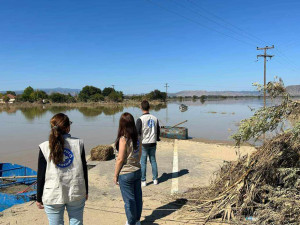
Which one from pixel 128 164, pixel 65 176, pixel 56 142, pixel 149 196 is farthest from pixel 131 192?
pixel 149 196

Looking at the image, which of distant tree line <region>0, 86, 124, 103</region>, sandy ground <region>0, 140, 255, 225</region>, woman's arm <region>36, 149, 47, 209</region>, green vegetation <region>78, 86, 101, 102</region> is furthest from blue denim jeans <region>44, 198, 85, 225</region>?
green vegetation <region>78, 86, 101, 102</region>

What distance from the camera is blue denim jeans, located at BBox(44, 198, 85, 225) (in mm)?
2494

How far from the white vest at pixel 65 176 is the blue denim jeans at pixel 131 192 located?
0.91 meters

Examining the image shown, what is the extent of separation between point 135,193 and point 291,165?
107 inches

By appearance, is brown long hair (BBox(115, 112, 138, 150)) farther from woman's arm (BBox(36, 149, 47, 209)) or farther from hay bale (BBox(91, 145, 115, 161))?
hay bale (BBox(91, 145, 115, 161))

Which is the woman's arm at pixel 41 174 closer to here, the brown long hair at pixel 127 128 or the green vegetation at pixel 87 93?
the brown long hair at pixel 127 128

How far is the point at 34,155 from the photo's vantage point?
1236 cm

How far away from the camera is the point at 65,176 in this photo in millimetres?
2486

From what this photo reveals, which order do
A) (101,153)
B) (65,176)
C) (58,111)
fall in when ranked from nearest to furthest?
1. (65,176)
2. (101,153)
3. (58,111)

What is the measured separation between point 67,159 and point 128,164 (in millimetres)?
1087

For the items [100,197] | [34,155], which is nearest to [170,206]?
[100,197]

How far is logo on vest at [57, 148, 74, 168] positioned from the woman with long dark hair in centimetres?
92

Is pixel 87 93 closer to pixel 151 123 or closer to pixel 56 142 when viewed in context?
pixel 151 123

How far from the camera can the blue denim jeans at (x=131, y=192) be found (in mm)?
3350
